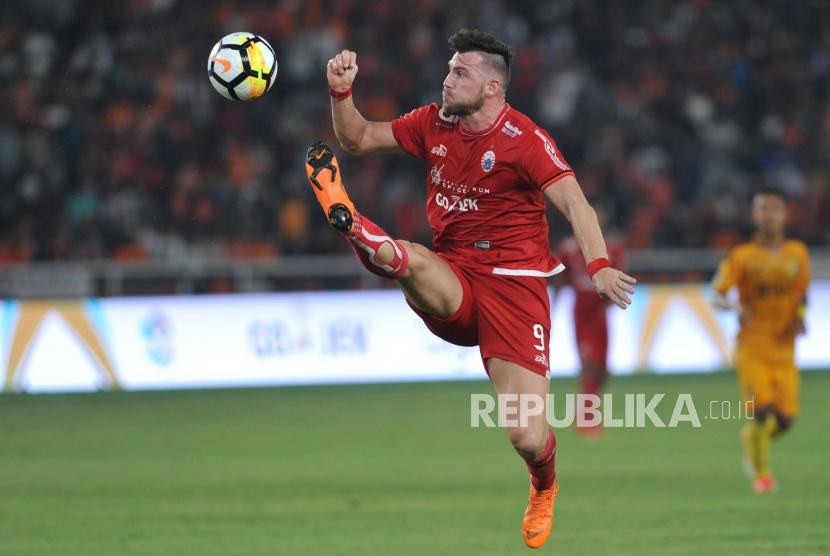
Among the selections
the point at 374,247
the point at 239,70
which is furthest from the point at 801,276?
the point at 239,70

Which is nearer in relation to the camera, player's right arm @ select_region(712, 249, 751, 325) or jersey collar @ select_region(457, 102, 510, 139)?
jersey collar @ select_region(457, 102, 510, 139)

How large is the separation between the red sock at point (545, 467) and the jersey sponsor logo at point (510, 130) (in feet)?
4.97

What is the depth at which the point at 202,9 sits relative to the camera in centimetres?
2034

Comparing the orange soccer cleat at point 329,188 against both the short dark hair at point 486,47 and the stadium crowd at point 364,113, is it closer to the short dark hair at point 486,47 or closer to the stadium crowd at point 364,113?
the short dark hair at point 486,47

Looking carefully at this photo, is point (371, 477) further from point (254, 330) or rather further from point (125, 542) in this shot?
point (254, 330)

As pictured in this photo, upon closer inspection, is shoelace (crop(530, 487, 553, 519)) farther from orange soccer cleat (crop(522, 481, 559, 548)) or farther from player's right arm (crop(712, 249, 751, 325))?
player's right arm (crop(712, 249, 751, 325))

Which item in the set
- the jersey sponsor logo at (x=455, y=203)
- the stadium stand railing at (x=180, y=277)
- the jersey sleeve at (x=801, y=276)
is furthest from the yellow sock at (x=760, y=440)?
the stadium stand railing at (x=180, y=277)

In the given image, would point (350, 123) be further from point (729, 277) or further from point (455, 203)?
point (729, 277)

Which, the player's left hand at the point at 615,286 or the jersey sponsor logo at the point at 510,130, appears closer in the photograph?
the player's left hand at the point at 615,286

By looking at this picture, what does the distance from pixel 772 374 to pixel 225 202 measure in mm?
9660

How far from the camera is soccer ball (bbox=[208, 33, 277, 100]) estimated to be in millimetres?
7066

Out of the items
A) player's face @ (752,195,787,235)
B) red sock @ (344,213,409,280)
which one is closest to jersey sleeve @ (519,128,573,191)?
red sock @ (344,213,409,280)

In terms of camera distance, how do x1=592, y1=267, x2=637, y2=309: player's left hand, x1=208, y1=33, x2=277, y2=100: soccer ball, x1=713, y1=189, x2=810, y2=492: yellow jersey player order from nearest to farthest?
1. x1=592, y1=267, x2=637, y2=309: player's left hand
2. x1=208, y1=33, x2=277, y2=100: soccer ball
3. x1=713, y1=189, x2=810, y2=492: yellow jersey player

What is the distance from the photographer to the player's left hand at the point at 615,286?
5.94 metres
